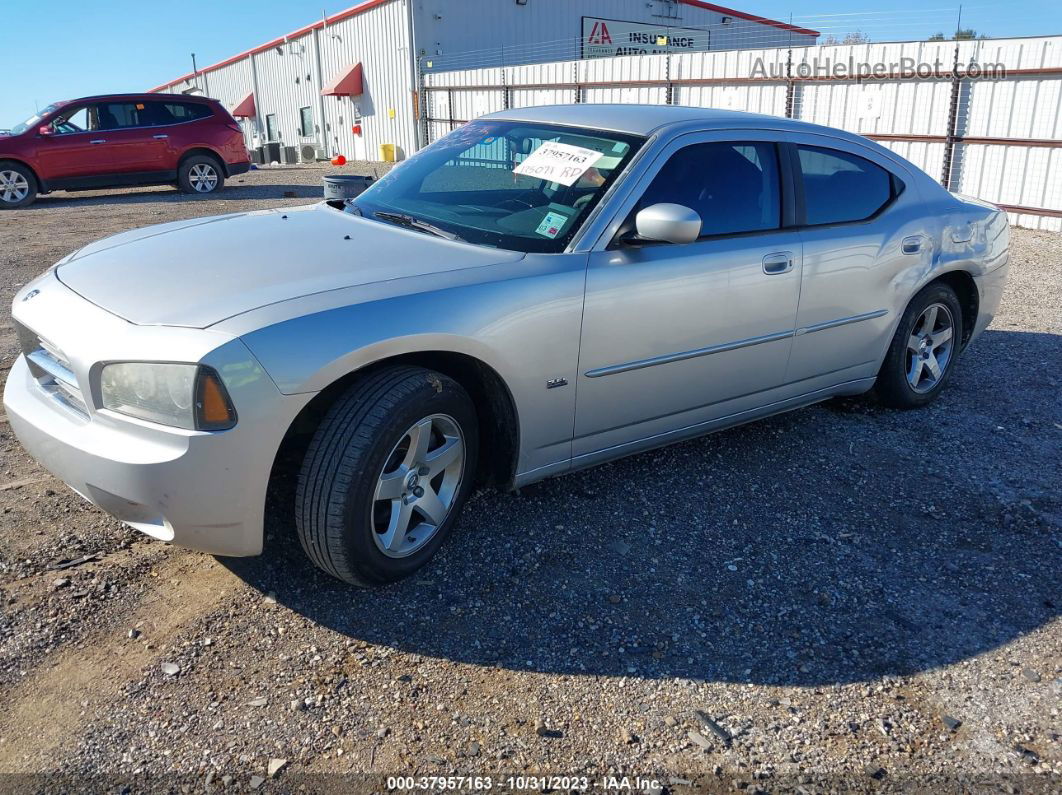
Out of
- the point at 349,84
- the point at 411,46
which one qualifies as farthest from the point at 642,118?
the point at 349,84

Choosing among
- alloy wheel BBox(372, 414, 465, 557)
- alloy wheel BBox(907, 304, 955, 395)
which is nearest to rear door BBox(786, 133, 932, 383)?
alloy wheel BBox(907, 304, 955, 395)

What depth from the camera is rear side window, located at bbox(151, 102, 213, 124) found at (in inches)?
578

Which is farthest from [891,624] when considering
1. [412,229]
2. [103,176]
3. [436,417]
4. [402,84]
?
[402,84]

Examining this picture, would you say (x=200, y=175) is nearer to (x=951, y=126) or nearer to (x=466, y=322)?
(x=951, y=126)

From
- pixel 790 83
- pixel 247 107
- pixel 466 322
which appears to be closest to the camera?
pixel 466 322

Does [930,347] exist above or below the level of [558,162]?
below

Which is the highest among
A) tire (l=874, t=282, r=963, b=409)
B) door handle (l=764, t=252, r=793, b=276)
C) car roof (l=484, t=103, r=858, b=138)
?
car roof (l=484, t=103, r=858, b=138)

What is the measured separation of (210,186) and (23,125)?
117 inches

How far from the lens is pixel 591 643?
2816 millimetres

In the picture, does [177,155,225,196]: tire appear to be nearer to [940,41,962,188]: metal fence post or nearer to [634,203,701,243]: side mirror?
[940,41,962,188]: metal fence post

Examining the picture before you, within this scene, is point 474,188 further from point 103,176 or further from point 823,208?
point 103,176

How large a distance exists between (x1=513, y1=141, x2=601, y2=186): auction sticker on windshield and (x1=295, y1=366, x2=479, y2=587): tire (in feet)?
3.59

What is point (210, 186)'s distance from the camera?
15508mm

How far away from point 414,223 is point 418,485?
1.17 m
